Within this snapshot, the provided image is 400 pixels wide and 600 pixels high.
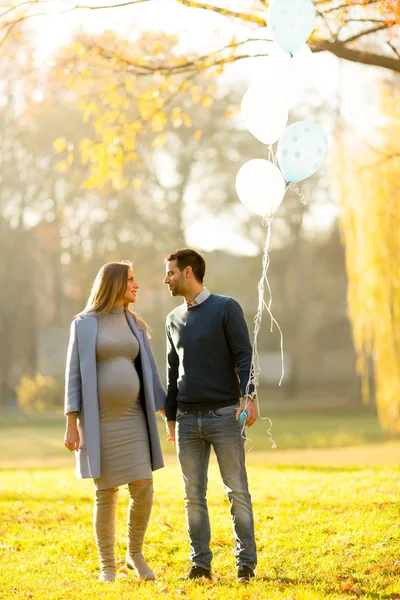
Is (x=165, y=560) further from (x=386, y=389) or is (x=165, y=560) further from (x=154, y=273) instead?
(x=154, y=273)

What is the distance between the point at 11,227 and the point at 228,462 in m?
31.1

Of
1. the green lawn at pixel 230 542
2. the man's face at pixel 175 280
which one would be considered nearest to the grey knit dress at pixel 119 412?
the man's face at pixel 175 280

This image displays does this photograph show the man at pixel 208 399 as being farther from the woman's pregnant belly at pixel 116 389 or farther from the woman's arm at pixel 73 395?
the woman's arm at pixel 73 395

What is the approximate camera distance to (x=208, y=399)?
16.2 ft

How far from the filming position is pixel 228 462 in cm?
492

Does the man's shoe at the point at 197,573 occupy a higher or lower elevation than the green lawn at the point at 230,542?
higher

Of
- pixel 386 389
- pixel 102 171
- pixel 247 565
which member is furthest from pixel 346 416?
pixel 247 565

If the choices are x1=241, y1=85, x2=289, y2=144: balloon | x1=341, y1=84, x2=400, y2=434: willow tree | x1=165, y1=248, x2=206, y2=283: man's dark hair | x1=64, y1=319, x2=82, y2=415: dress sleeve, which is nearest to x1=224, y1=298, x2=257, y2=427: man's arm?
x1=165, y1=248, x2=206, y2=283: man's dark hair

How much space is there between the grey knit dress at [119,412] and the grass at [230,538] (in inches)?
24.8

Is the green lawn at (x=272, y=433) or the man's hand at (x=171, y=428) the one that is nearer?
the man's hand at (x=171, y=428)

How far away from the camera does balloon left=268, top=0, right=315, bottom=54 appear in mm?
5883

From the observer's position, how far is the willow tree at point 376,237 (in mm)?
14039

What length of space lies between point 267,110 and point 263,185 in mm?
480

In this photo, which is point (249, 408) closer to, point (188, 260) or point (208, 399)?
point (208, 399)
